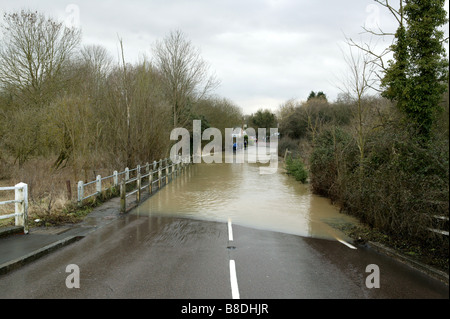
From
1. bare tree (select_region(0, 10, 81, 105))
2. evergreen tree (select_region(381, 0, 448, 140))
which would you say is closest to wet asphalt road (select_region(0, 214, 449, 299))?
evergreen tree (select_region(381, 0, 448, 140))

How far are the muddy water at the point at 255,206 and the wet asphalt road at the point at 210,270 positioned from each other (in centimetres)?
155

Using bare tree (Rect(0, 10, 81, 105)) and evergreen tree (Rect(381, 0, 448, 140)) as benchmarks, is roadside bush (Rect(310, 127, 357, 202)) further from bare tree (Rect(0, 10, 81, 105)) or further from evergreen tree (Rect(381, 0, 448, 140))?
bare tree (Rect(0, 10, 81, 105))

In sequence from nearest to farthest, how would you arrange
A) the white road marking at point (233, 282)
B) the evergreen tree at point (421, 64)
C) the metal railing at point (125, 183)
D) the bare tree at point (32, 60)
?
the white road marking at point (233, 282) → the evergreen tree at point (421, 64) → the metal railing at point (125, 183) → the bare tree at point (32, 60)

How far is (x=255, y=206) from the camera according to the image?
12.8m

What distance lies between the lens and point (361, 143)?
36.8 feet

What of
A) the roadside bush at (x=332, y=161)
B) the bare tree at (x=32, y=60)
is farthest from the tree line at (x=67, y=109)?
the roadside bush at (x=332, y=161)

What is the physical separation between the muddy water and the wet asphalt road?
5.10 ft

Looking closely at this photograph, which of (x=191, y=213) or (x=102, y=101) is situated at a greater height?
(x=102, y=101)

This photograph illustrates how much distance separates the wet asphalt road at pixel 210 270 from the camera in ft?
16.0

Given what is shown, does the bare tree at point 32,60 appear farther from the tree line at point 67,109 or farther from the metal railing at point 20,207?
the metal railing at point 20,207

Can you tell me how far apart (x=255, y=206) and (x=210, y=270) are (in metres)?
7.11
